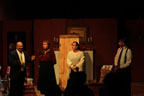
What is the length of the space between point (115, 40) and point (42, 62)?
322 centimetres

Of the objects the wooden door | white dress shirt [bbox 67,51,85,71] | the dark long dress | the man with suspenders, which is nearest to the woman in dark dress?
the dark long dress

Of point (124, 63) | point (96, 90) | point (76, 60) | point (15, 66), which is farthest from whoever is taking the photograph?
point (96, 90)

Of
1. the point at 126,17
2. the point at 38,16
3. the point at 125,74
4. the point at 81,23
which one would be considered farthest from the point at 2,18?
the point at 125,74

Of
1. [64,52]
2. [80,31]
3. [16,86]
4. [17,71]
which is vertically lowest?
[16,86]

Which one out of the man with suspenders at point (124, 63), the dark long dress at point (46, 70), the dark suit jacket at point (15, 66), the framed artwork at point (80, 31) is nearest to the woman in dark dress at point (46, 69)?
the dark long dress at point (46, 70)

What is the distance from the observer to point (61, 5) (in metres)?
9.62

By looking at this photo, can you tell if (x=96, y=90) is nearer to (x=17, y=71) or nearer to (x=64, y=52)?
(x=64, y=52)

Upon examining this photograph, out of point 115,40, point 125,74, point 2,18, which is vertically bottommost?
point 125,74

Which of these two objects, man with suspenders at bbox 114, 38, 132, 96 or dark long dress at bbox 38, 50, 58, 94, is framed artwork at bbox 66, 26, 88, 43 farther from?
man with suspenders at bbox 114, 38, 132, 96

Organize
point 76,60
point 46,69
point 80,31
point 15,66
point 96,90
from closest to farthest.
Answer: point 15,66
point 46,69
point 76,60
point 96,90
point 80,31

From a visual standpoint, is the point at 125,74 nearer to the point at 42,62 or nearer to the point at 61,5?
the point at 42,62

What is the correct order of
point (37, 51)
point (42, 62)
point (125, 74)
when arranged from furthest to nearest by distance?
point (37, 51) < point (42, 62) < point (125, 74)

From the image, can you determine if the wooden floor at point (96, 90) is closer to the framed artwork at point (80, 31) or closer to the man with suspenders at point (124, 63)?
the man with suspenders at point (124, 63)

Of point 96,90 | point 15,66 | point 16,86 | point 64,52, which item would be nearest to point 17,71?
point 15,66
